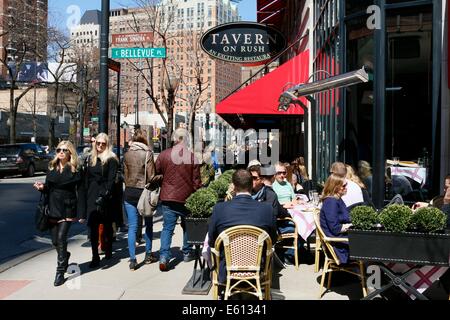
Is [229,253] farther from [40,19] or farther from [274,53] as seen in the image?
[40,19]

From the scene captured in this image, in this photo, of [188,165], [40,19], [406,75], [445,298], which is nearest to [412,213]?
[445,298]

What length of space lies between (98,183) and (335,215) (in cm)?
326

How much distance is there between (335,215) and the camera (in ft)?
18.1

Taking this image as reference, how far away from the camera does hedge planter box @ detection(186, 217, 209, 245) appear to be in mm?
5529

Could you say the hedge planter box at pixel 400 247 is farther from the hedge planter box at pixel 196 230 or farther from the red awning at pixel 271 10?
the red awning at pixel 271 10

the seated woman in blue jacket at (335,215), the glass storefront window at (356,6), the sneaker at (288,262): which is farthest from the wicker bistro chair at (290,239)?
the glass storefront window at (356,6)

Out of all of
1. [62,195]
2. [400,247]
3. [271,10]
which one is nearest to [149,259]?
[62,195]

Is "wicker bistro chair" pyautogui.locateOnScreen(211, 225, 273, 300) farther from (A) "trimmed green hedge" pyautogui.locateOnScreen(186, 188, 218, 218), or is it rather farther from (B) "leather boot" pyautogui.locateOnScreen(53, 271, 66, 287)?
(B) "leather boot" pyautogui.locateOnScreen(53, 271, 66, 287)

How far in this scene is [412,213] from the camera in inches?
177

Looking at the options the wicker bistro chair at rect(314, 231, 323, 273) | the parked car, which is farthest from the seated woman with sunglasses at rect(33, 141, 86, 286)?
the parked car

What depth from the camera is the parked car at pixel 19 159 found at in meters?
24.1

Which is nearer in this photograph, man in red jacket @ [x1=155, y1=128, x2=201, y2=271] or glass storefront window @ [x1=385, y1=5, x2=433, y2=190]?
man in red jacket @ [x1=155, y1=128, x2=201, y2=271]

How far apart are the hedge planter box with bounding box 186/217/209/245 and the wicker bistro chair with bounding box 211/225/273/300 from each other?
88cm
